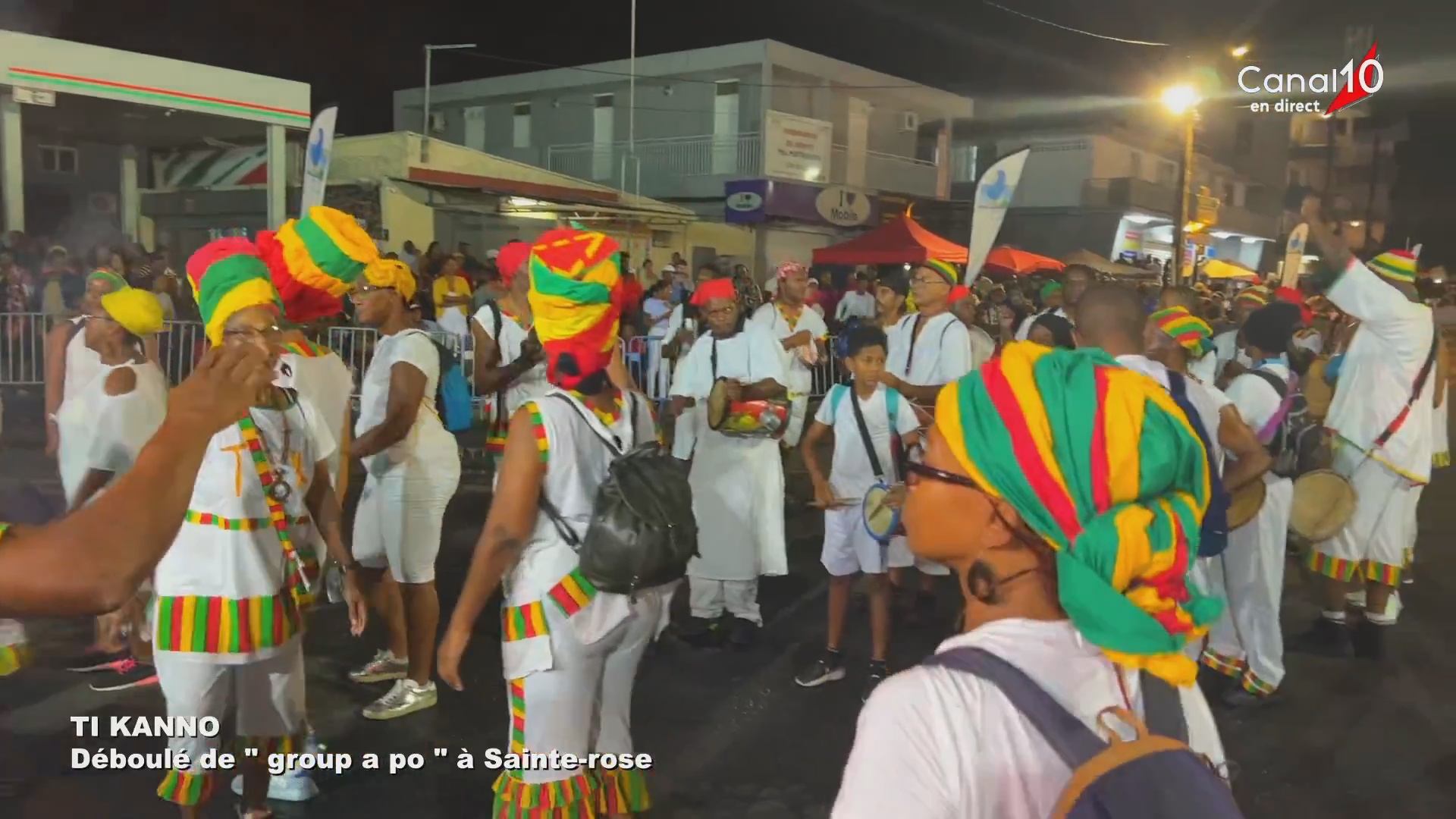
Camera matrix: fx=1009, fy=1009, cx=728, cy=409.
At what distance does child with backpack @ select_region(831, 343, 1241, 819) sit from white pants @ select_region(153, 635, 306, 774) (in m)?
2.48

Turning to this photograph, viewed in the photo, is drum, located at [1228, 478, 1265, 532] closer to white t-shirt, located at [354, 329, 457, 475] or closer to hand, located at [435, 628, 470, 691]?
hand, located at [435, 628, 470, 691]

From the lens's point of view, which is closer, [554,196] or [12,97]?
[12,97]

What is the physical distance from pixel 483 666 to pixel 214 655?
225 centimetres

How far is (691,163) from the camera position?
27828 millimetres

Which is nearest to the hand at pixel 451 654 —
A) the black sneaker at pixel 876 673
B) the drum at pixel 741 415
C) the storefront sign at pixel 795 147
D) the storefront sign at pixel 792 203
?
the black sneaker at pixel 876 673

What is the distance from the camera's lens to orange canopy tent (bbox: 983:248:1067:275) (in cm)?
2136

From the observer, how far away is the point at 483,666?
17.1 feet

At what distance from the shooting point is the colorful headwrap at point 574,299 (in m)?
2.89

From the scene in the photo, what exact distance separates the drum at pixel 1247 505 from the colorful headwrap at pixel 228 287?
3.93 meters

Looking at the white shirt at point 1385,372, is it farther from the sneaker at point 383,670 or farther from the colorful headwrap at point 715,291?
the sneaker at point 383,670

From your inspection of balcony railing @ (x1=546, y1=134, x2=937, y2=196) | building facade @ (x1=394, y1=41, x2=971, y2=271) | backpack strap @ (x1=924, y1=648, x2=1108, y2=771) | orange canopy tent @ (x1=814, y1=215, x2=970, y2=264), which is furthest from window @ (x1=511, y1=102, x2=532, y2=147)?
backpack strap @ (x1=924, y1=648, x2=1108, y2=771)

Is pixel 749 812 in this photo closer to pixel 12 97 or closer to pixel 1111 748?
pixel 1111 748

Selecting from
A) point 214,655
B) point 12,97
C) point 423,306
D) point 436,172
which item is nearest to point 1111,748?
point 214,655

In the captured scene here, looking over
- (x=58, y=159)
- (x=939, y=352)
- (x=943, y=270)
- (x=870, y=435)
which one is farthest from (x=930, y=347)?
(x=58, y=159)
